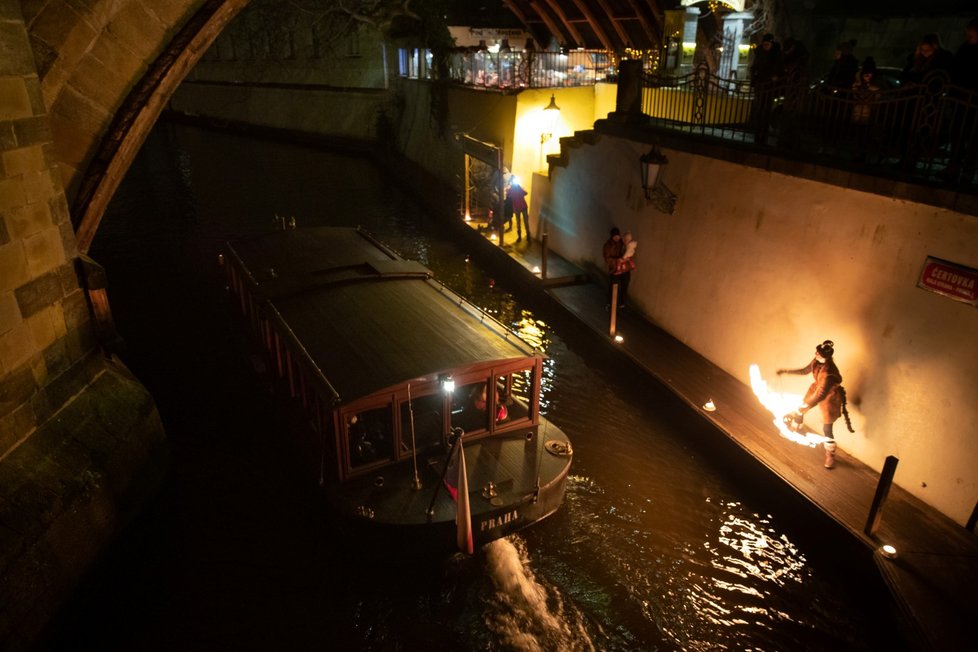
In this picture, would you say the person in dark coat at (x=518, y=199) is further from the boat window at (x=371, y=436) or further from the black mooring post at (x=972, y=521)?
the black mooring post at (x=972, y=521)

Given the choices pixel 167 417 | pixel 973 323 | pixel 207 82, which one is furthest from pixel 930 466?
pixel 207 82

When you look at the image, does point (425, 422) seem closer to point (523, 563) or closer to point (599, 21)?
point (523, 563)

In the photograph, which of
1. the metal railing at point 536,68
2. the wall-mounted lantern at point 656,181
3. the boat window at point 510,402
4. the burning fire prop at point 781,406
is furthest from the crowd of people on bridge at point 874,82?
the metal railing at point 536,68

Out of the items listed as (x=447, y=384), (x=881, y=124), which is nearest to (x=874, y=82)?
(x=881, y=124)

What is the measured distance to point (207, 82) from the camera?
39156 mm

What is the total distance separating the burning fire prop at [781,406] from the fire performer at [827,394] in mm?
213

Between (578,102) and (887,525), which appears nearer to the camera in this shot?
(887,525)

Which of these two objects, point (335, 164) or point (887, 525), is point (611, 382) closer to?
point (887, 525)

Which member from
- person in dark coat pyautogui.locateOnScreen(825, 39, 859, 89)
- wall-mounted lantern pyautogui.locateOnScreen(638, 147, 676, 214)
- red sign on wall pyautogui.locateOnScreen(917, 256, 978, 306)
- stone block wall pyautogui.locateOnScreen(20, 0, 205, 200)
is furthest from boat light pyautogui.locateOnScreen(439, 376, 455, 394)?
person in dark coat pyautogui.locateOnScreen(825, 39, 859, 89)

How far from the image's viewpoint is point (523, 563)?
7.86m

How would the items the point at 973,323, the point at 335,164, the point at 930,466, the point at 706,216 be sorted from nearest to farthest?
the point at 973,323, the point at 930,466, the point at 706,216, the point at 335,164

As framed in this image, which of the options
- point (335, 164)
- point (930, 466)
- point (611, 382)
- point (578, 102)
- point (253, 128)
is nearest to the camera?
point (930, 466)

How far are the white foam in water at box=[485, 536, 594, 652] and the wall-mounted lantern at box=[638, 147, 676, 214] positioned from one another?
7178mm

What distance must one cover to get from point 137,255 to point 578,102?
1420cm
